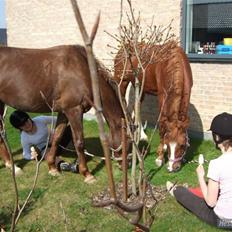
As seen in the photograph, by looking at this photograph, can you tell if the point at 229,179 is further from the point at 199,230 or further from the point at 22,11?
the point at 22,11

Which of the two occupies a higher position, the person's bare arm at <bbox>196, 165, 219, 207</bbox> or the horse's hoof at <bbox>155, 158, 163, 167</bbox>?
the person's bare arm at <bbox>196, 165, 219, 207</bbox>

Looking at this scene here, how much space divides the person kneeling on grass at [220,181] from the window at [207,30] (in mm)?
3971

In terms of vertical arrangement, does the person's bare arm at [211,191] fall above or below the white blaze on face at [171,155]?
above

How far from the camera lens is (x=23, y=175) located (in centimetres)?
605

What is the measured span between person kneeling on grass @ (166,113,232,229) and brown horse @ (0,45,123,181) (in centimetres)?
212

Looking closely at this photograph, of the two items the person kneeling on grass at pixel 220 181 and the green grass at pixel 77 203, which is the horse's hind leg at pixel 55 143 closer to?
the green grass at pixel 77 203

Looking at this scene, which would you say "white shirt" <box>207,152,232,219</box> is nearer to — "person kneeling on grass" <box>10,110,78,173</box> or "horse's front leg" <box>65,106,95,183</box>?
"horse's front leg" <box>65,106,95,183</box>

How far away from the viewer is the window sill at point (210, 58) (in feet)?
24.1

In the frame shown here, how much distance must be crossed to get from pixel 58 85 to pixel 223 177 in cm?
284

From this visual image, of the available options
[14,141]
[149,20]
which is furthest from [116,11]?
[14,141]

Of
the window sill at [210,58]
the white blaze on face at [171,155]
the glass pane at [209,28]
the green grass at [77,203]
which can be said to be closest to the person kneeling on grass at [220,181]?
the green grass at [77,203]

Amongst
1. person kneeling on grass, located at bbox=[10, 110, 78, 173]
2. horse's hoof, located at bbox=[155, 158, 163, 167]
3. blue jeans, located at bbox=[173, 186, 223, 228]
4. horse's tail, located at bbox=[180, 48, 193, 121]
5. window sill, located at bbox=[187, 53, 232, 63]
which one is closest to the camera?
blue jeans, located at bbox=[173, 186, 223, 228]

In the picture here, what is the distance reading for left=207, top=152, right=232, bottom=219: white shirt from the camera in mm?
3537

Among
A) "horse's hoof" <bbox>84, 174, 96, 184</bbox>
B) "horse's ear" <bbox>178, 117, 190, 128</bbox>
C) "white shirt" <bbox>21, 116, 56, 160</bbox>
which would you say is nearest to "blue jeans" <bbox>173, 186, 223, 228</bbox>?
"horse's ear" <bbox>178, 117, 190, 128</bbox>
